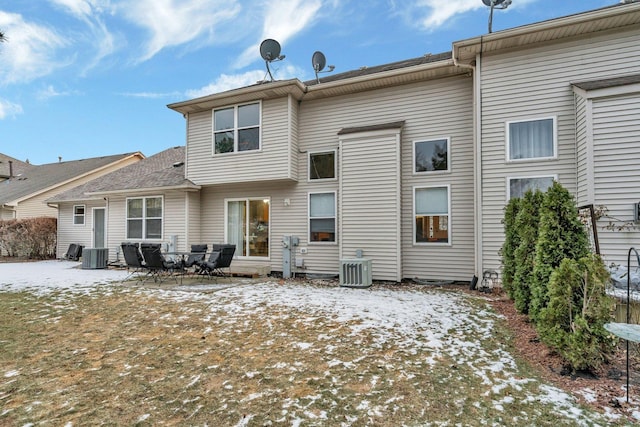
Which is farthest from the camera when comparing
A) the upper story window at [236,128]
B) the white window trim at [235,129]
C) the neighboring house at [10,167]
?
the neighboring house at [10,167]

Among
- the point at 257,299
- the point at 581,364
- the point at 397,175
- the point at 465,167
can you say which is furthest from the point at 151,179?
the point at 581,364

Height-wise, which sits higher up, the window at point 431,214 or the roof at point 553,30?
the roof at point 553,30

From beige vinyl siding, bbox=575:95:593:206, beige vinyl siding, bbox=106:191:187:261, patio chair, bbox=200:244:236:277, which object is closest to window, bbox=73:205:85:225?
beige vinyl siding, bbox=106:191:187:261

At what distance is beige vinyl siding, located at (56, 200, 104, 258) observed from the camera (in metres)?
13.9

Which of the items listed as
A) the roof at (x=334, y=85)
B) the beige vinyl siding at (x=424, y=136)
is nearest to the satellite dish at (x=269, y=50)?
the roof at (x=334, y=85)

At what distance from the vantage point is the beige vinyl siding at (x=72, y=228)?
547 inches

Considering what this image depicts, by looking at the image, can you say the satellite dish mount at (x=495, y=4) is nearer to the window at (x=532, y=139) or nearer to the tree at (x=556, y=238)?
the window at (x=532, y=139)

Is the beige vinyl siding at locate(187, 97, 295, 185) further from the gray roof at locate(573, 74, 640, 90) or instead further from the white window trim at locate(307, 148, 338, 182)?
the gray roof at locate(573, 74, 640, 90)

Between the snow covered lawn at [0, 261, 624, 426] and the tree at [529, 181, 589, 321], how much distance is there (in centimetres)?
84

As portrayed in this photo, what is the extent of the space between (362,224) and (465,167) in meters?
2.80

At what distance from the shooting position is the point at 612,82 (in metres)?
6.07

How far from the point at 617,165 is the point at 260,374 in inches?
272

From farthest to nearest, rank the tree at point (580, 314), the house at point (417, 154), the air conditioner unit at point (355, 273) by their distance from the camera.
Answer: the air conditioner unit at point (355, 273) < the house at point (417, 154) < the tree at point (580, 314)

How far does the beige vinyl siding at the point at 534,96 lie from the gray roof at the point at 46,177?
21.1 metres
